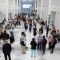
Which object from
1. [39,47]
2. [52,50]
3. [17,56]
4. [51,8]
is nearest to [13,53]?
[17,56]

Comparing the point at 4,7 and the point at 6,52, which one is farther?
the point at 4,7

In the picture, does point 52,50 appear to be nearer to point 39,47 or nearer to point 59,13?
point 39,47

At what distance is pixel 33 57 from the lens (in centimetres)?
945

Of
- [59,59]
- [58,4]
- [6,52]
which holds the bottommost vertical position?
[59,59]

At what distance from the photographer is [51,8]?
790 inches

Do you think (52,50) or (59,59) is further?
(52,50)

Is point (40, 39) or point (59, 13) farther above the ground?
point (59, 13)

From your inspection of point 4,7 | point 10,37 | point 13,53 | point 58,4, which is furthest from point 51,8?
point 13,53

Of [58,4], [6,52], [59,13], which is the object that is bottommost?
[6,52]

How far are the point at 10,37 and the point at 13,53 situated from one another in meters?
2.43

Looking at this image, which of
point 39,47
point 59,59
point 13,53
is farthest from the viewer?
→ point 39,47

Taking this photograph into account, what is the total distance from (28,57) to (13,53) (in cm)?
134

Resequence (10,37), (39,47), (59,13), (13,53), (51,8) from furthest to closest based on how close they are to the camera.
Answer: (51,8)
(59,13)
(10,37)
(39,47)
(13,53)

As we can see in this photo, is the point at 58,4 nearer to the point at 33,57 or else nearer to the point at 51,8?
the point at 51,8
